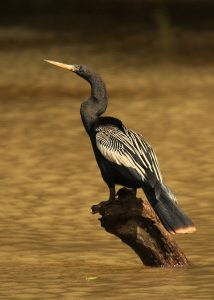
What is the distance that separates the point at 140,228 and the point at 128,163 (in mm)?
383

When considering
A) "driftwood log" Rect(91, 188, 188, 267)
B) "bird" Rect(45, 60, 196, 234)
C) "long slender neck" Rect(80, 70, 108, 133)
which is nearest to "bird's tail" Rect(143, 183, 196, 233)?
"bird" Rect(45, 60, 196, 234)

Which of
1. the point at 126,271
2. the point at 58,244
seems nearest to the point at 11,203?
the point at 58,244

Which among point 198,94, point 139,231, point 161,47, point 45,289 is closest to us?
point 45,289

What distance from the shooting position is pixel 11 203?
952 cm

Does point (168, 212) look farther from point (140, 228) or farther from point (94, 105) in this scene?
point (94, 105)

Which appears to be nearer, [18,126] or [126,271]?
[126,271]

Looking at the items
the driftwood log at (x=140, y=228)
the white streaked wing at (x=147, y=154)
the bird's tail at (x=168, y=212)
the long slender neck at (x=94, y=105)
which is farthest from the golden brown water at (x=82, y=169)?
the long slender neck at (x=94, y=105)

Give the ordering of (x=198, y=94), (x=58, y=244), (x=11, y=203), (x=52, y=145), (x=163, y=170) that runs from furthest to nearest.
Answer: (x=198, y=94), (x=52, y=145), (x=163, y=170), (x=11, y=203), (x=58, y=244)

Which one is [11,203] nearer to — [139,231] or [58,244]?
[58,244]

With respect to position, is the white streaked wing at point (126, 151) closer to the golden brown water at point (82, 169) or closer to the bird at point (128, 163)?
the bird at point (128, 163)

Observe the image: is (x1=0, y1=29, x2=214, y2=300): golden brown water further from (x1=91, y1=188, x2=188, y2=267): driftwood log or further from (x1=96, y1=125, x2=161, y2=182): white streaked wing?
(x1=96, y1=125, x2=161, y2=182): white streaked wing

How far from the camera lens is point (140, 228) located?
7086 millimetres

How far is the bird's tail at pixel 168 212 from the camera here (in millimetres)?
6723

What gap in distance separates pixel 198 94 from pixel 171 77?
6.14 ft
